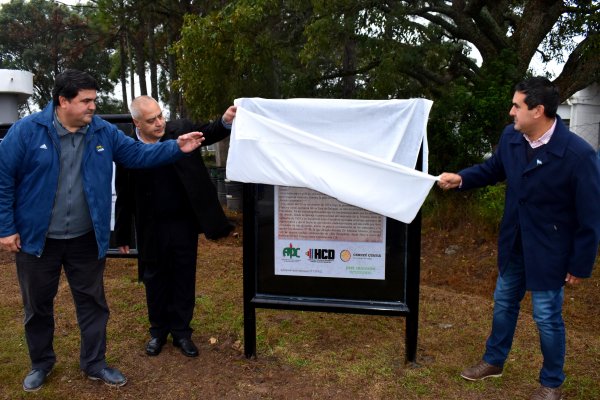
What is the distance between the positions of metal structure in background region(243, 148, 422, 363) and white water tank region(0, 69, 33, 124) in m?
13.9

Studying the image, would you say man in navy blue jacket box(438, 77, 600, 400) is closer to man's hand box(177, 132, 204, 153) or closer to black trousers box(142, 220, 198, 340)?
man's hand box(177, 132, 204, 153)

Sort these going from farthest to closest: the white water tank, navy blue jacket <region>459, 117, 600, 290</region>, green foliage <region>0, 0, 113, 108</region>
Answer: green foliage <region>0, 0, 113, 108</region> < the white water tank < navy blue jacket <region>459, 117, 600, 290</region>

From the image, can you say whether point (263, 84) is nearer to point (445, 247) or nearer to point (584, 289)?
point (445, 247)

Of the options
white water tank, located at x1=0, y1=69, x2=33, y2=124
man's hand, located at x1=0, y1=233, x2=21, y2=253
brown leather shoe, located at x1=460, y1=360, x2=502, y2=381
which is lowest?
brown leather shoe, located at x1=460, y1=360, x2=502, y2=381

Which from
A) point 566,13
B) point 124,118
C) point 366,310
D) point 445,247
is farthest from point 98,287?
point 566,13

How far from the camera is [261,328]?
15.1 feet

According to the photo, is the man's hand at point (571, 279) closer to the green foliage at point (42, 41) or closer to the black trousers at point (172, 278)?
the black trousers at point (172, 278)

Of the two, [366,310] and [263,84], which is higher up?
[263,84]

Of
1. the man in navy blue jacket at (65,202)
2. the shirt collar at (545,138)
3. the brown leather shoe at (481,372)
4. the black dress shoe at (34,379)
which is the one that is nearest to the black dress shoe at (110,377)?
the man in navy blue jacket at (65,202)

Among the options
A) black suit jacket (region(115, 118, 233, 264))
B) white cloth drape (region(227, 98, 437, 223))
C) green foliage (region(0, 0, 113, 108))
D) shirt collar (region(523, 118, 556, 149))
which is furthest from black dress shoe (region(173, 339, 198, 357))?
green foliage (region(0, 0, 113, 108))

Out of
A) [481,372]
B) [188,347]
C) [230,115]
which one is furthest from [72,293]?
[481,372]

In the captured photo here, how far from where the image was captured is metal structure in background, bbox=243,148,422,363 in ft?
12.0

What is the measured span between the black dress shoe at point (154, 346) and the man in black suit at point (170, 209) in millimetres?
198

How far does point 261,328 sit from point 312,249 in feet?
4.00
